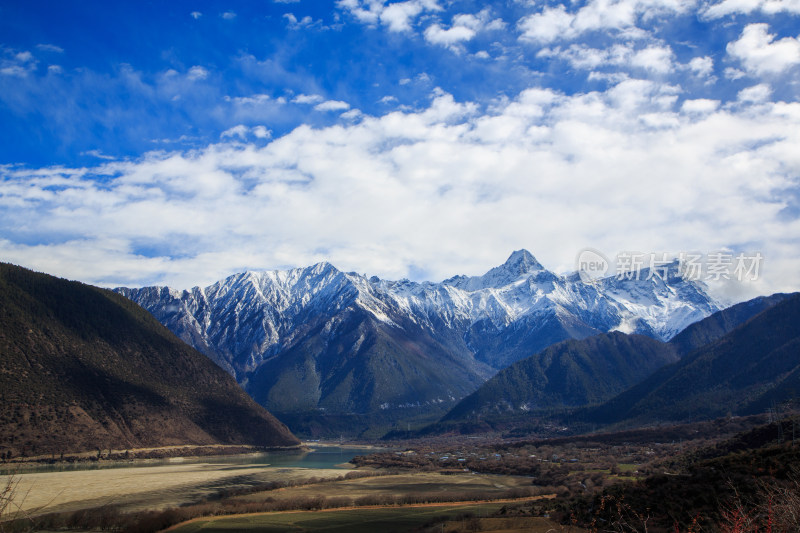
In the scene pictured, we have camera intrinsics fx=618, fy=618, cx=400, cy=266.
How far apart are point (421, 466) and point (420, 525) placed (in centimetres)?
9424

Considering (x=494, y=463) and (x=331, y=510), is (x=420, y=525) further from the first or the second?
(x=494, y=463)

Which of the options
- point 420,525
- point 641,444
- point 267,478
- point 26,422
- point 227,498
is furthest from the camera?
point 641,444

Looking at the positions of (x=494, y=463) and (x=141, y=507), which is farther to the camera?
(x=494, y=463)

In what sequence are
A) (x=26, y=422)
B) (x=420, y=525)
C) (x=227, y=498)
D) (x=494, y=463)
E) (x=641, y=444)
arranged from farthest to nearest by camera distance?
(x=641, y=444), (x=494, y=463), (x=26, y=422), (x=227, y=498), (x=420, y=525)

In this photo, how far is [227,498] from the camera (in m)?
108

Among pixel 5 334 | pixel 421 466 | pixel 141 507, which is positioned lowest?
pixel 421 466

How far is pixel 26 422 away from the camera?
517ft

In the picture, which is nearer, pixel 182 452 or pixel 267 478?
pixel 267 478

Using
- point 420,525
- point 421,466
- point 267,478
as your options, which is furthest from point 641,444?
point 420,525

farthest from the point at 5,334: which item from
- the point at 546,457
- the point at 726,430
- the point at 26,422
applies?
the point at 726,430

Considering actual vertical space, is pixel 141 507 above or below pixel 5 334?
below

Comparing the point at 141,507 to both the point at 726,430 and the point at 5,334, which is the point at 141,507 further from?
the point at 726,430

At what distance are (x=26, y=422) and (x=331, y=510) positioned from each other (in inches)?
4031

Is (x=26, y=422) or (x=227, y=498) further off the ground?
(x=26, y=422)
